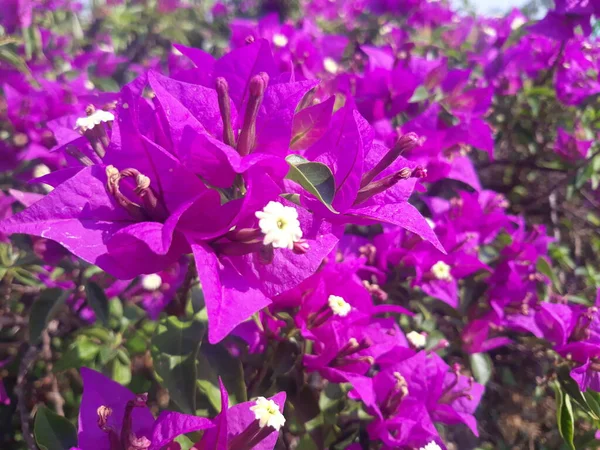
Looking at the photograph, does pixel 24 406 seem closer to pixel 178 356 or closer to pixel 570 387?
pixel 178 356

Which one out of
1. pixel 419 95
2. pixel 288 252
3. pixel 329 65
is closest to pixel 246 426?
pixel 288 252

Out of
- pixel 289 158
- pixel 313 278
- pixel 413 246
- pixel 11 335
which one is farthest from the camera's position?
pixel 11 335

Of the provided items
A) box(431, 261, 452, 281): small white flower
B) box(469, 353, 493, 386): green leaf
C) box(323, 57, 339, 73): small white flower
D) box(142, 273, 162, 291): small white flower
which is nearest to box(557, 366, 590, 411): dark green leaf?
box(469, 353, 493, 386): green leaf

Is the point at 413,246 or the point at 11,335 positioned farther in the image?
the point at 11,335

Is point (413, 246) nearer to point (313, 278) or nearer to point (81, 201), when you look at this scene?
point (313, 278)

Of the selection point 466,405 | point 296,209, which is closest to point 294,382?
point 466,405

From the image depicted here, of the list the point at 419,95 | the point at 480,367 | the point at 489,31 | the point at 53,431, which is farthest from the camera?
the point at 489,31

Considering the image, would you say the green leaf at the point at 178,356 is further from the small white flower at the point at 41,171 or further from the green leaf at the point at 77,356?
the small white flower at the point at 41,171
